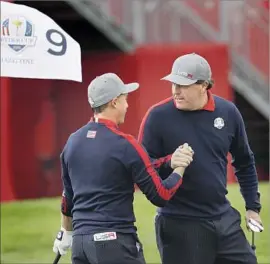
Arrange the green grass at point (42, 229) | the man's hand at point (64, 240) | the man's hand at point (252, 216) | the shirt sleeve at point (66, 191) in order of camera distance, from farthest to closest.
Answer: the green grass at point (42, 229)
the man's hand at point (252, 216)
the man's hand at point (64, 240)
the shirt sleeve at point (66, 191)

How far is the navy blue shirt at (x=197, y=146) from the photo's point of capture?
5.70 meters

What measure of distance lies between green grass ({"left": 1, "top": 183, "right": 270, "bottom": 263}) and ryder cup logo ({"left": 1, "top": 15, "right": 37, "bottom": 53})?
3020 millimetres

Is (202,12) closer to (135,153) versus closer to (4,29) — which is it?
(4,29)

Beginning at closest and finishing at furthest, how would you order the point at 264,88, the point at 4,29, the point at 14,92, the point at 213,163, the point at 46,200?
the point at 213,163 < the point at 4,29 < the point at 46,200 < the point at 14,92 < the point at 264,88

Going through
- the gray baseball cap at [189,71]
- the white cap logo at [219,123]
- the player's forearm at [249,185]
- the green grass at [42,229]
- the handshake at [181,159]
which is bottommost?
the green grass at [42,229]

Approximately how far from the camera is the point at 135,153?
5.24m

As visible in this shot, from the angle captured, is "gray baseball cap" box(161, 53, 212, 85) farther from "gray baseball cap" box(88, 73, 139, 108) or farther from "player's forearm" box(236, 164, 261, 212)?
"player's forearm" box(236, 164, 261, 212)

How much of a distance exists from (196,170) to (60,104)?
11.7 meters

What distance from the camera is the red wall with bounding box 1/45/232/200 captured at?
1655cm

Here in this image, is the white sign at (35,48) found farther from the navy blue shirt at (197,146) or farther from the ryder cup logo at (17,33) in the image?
the navy blue shirt at (197,146)

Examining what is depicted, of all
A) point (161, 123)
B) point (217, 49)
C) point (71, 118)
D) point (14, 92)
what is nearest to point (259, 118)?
point (217, 49)

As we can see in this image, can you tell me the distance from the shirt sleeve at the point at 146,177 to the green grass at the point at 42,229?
144 inches

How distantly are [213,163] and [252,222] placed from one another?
1.87 ft

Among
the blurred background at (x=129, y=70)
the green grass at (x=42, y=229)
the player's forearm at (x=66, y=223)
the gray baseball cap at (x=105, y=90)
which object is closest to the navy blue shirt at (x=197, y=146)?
the gray baseball cap at (x=105, y=90)
